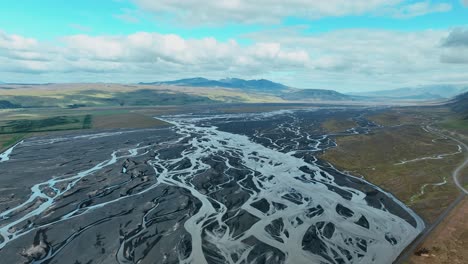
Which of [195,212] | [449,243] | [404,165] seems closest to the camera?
[449,243]

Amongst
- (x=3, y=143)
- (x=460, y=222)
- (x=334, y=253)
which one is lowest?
(x=3, y=143)

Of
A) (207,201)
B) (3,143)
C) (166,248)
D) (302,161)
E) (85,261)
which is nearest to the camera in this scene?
(85,261)

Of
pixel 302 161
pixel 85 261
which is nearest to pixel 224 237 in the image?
pixel 85 261

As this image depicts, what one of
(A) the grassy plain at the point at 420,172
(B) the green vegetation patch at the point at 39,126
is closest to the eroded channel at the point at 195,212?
(A) the grassy plain at the point at 420,172

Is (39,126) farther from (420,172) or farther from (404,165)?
(420,172)

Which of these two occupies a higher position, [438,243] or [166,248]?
[438,243]

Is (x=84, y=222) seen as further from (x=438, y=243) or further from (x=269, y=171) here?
(x=438, y=243)

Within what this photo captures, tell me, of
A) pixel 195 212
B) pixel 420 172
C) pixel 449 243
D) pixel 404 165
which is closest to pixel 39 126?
pixel 195 212

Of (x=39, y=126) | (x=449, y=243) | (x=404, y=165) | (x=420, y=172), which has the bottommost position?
(x=39, y=126)

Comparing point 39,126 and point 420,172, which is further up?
point 420,172

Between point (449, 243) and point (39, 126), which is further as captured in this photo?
point (39, 126)

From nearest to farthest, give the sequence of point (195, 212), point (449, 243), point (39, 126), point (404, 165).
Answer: point (449, 243)
point (195, 212)
point (404, 165)
point (39, 126)
